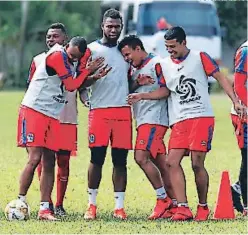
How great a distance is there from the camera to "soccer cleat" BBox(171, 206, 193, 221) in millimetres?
8945

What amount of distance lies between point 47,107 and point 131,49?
1.04 m

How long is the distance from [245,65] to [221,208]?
1463 millimetres

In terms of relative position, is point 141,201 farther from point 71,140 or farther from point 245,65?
point 245,65

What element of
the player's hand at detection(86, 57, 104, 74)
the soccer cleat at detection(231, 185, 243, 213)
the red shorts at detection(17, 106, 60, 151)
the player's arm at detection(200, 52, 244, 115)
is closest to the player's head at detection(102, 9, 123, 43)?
the player's hand at detection(86, 57, 104, 74)

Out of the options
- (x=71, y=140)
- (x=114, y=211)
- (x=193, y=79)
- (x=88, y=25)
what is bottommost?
(x=114, y=211)

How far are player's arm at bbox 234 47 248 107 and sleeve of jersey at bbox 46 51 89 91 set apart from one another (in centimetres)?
157

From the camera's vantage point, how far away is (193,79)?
9.09 metres

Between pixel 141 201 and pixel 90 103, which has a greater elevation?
pixel 90 103

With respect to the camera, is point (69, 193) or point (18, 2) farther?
point (18, 2)

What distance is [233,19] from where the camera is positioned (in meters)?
39.6

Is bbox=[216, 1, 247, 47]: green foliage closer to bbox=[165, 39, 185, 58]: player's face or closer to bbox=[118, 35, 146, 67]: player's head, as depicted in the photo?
bbox=[118, 35, 146, 67]: player's head

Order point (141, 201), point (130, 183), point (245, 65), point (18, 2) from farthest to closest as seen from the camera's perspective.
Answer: point (18, 2)
point (130, 183)
point (141, 201)
point (245, 65)

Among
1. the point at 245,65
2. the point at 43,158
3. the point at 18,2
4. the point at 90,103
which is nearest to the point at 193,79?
the point at 245,65

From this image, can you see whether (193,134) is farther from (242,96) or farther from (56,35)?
(56,35)
